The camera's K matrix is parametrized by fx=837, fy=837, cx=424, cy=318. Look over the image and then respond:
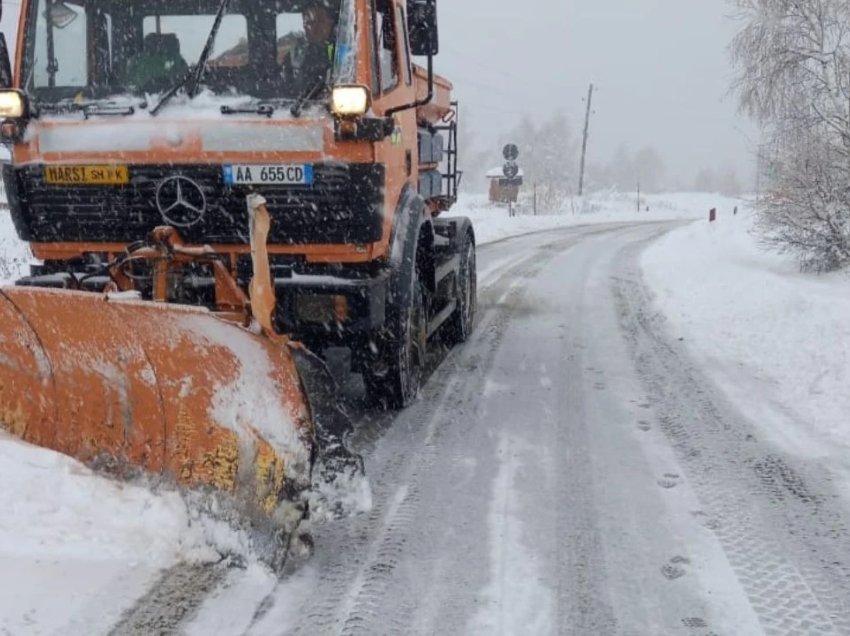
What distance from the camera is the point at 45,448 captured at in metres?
3.54

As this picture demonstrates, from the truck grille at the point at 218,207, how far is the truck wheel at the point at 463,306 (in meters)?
3.17

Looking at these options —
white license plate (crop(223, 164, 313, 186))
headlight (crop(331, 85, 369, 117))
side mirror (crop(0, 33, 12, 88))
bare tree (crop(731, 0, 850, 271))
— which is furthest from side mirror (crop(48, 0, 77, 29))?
bare tree (crop(731, 0, 850, 271))

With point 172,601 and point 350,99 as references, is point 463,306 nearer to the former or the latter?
point 350,99

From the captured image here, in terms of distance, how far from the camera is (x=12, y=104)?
13.8ft

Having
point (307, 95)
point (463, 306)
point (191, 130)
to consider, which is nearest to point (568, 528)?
point (307, 95)

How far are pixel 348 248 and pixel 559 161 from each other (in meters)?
86.3

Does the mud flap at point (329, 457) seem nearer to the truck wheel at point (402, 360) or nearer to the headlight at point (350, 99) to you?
the headlight at point (350, 99)

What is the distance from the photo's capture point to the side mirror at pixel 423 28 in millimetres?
5270

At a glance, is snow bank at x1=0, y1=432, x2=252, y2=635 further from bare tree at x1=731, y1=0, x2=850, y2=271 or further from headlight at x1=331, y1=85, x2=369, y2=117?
bare tree at x1=731, y1=0, x2=850, y2=271

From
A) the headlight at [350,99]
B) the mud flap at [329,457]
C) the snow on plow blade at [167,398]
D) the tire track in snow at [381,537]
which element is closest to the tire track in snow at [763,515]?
the tire track in snow at [381,537]

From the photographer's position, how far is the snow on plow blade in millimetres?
3102

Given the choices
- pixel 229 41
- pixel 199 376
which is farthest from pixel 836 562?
pixel 229 41

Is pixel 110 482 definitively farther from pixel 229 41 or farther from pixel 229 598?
pixel 229 41

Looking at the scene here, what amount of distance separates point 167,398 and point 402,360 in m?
1.87
